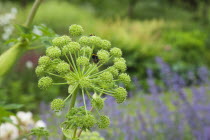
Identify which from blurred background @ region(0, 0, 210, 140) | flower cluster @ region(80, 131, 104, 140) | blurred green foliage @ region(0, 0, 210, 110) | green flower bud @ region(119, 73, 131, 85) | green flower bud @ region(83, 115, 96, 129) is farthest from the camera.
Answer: blurred green foliage @ region(0, 0, 210, 110)

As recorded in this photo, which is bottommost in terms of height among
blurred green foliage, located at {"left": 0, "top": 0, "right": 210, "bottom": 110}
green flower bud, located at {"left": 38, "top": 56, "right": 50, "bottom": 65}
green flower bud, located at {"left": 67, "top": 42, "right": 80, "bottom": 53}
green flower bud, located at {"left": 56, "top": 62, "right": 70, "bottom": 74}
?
green flower bud, located at {"left": 56, "top": 62, "right": 70, "bottom": 74}

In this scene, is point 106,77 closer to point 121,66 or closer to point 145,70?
point 121,66

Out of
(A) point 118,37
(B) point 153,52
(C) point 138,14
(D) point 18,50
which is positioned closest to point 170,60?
(B) point 153,52

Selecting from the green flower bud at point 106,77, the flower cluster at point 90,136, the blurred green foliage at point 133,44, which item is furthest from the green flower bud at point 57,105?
the blurred green foliage at point 133,44

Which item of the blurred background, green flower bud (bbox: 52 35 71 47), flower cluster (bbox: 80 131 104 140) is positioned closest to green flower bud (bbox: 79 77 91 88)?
green flower bud (bbox: 52 35 71 47)

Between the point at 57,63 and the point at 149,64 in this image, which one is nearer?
the point at 57,63

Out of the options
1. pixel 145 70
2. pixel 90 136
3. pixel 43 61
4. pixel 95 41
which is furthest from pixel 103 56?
pixel 145 70

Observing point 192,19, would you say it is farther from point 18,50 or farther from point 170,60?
point 18,50

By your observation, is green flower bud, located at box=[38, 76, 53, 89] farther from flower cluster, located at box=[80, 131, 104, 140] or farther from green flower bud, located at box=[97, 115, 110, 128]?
flower cluster, located at box=[80, 131, 104, 140]
